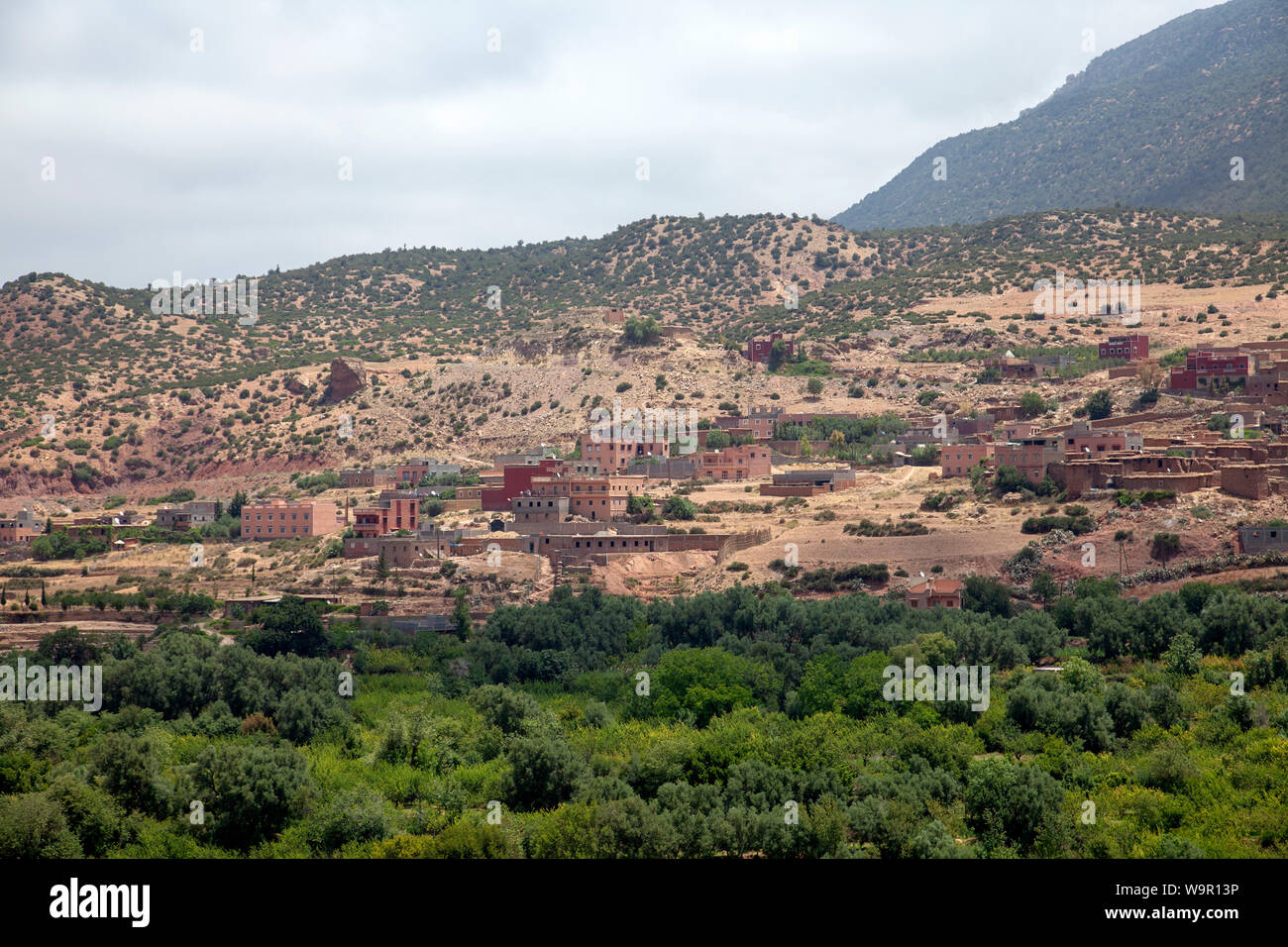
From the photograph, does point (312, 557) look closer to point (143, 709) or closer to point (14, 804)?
point (143, 709)

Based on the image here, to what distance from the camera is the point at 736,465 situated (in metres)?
61.7

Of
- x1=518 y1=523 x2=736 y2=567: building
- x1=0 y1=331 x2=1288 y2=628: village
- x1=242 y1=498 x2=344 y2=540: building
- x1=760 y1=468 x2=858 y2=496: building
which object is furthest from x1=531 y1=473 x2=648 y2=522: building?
x1=242 y1=498 x2=344 y2=540: building

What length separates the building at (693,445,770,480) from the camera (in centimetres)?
6159

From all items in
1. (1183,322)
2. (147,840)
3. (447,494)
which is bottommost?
(147,840)

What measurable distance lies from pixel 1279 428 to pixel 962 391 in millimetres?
18614

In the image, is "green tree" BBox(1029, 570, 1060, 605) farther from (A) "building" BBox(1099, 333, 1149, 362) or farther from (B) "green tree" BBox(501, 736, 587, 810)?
(A) "building" BBox(1099, 333, 1149, 362)

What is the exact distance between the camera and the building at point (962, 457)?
187 ft

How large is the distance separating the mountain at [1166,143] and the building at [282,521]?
300 ft

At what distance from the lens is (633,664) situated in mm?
43750

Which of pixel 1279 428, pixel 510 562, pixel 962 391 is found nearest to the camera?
pixel 510 562

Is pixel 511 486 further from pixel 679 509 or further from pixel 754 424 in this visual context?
pixel 754 424

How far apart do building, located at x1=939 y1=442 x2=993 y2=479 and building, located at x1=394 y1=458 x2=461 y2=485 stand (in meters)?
23.9

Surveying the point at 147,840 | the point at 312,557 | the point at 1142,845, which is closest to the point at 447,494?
the point at 312,557
